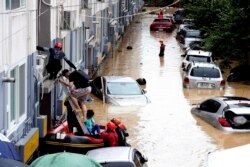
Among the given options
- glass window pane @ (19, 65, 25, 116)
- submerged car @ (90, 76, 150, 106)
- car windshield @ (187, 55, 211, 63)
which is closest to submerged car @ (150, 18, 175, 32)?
car windshield @ (187, 55, 211, 63)

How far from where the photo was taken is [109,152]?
45.3 feet

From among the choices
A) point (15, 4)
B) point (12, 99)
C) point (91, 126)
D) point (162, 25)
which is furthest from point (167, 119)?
point (162, 25)

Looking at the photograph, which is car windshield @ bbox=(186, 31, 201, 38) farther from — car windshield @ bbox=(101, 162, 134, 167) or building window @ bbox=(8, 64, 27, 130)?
car windshield @ bbox=(101, 162, 134, 167)

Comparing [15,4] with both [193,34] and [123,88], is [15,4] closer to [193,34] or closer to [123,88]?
[123,88]

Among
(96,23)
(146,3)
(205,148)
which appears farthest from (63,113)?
(146,3)

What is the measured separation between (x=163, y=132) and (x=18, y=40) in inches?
310

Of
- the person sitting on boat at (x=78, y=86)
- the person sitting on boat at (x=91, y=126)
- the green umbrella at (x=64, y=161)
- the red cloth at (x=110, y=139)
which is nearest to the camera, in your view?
the green umbrella at (x=64, y=161)

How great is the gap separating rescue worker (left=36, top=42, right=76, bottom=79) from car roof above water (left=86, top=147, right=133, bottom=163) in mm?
5863

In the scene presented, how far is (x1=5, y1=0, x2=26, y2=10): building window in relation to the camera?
14070mm

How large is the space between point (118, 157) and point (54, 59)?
6.67 meters

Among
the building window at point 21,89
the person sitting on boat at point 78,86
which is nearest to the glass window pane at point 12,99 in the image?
the building window at point 21,89

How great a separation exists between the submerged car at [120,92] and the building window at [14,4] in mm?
9664

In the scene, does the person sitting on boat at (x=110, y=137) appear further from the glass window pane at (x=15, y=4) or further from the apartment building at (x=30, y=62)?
the glass window pane at (x=15, y=4)

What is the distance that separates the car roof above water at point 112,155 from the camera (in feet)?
43.4
